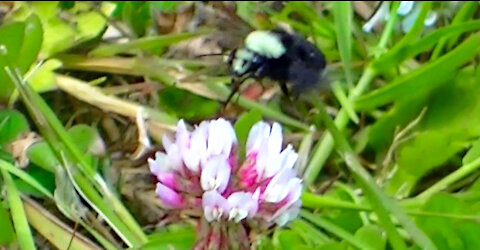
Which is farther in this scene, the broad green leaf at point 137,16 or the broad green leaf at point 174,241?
the broad green leaf at point 137,16

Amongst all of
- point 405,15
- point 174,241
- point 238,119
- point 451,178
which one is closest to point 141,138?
point 238,119

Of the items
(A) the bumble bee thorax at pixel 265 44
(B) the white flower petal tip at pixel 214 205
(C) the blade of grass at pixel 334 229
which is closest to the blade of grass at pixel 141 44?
(A) the bumble bee thorax at pixel 265 44

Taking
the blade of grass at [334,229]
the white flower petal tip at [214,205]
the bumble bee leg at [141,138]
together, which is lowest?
the blade of grass at [334,229]

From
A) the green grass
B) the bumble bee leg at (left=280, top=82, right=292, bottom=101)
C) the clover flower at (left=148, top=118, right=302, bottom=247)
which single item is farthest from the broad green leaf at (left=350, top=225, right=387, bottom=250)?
the bumble bee leg at (left=280, top=82, right=292, bottom=101)

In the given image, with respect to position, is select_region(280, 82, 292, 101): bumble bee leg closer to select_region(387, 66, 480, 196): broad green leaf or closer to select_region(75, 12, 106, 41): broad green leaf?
select_region(387, 66, 480, 196): broad green leaf

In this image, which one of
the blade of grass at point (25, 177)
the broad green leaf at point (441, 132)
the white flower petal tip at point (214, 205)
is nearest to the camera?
the white flower petal tip at point (214, 205)

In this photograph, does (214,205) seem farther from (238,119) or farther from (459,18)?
(459,18)

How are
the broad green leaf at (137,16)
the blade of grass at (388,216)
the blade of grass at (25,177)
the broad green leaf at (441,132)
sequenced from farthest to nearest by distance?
the broad green leaf at (137,16), the broad green leaf at (441,132), the blade of grass at (25,177), the blade of grass at (388,216)

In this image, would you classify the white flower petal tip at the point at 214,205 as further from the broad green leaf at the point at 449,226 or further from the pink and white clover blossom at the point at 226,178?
the broad green leaf at the point at 449,226
